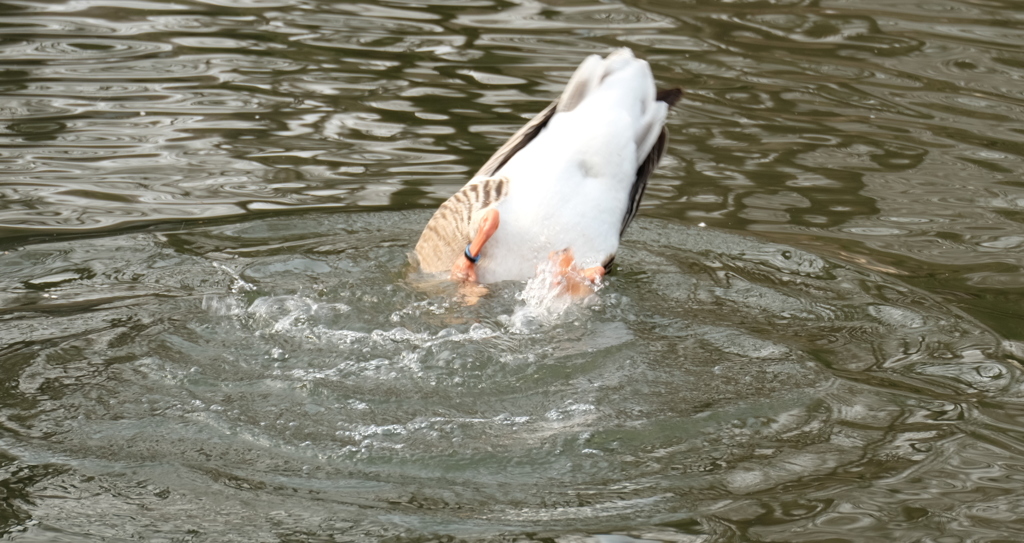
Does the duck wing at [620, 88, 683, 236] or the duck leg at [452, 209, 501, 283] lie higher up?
the duck wing at [620, 88, 683, 236]

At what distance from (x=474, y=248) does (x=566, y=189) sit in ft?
1.95

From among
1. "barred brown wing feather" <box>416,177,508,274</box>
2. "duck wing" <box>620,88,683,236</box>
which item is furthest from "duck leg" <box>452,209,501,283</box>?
"duck wing" <box>620,88,683,236</box>

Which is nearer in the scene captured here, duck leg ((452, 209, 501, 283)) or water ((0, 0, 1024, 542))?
water ((0, 0, 1024, 542))

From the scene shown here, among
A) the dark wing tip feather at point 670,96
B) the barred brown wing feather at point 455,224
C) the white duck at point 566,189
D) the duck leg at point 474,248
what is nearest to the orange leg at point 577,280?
the white duck at point 566,189

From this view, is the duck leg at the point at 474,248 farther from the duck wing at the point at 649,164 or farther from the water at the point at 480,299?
the duck wing at the point at 649,164

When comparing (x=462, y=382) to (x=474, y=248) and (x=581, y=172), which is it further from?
(x=581, y=172)

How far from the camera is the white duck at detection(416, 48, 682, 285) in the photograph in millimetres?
5562

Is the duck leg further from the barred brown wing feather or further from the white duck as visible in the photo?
the barred brown wing feather

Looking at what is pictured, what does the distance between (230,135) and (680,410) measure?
15.6 feet

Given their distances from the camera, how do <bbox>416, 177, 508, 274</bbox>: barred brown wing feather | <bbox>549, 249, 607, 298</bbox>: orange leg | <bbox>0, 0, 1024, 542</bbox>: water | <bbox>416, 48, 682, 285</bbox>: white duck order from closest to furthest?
<bbox>0, 0, 1024, 542</bbox>: water < <bbox>549, 249, 607, 298</bbox>: orange leg < <bbox>416, 48, 682, 285</bbox>: white duck < <bbox>416, 177, 508, 274</bbox>: barred brown wing feather

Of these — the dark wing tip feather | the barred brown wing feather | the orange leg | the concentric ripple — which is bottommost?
the concentric ripple

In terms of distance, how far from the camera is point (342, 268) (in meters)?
5.97

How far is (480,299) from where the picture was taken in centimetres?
545

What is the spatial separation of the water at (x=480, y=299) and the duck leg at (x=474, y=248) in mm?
103
